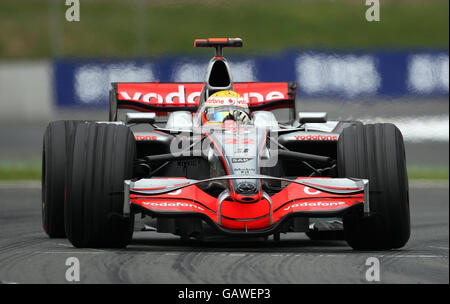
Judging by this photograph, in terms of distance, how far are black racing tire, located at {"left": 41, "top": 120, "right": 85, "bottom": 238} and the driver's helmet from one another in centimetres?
140

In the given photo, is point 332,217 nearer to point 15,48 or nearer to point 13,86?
point 13,86

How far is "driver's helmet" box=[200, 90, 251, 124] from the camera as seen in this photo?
1109cm

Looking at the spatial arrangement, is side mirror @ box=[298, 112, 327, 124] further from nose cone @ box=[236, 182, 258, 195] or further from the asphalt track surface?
nose cone @ box=[236, 182, 258, 195]

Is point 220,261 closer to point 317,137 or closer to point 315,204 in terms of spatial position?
point 315,204

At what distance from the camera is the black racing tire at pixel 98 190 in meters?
9.01

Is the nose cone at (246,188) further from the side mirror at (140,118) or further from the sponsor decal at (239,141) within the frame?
the side mirror at (140,118)

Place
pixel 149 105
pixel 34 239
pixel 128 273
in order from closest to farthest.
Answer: pixel 128 273 → pixel 34 239 → pixel 149 105

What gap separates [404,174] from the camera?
9.28 metres

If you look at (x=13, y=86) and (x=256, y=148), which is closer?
(x=256, y=148)

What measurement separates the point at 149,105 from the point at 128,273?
546 centimetres

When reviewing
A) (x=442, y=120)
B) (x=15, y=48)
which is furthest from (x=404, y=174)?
(x=15, y=48)

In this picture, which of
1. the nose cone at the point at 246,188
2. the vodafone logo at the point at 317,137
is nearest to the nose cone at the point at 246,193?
the nose cone at the point at 246,188

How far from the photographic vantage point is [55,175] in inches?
428

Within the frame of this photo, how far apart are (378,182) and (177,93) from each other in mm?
4513
